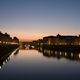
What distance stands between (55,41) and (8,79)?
13889 cm

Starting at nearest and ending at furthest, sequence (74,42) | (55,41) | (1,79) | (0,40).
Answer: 1. (1,79)
2. (0,40)
3. (74,42)
4. (55,41)

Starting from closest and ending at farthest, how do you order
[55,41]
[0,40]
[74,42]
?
[0,40], [74,42], [55,41]

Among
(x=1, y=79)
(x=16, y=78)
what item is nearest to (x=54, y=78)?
(x=16, y=78)

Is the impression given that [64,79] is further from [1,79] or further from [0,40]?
[0,40]

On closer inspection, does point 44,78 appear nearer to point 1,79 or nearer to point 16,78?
point 16,78

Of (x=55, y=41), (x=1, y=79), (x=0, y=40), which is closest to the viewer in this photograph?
(x=1, y=79)

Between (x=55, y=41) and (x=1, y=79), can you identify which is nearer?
(x=1, y=79)

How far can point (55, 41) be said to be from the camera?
159 metres

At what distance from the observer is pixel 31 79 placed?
21.4m

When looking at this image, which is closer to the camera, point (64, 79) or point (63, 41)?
point (64, 79)

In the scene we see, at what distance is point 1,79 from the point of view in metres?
21.0

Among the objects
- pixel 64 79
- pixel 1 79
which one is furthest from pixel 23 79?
pixel 64 79

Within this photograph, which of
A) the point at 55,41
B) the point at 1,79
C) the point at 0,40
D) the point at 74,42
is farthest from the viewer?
the point at 55,41

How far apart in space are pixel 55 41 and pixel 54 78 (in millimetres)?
137534
